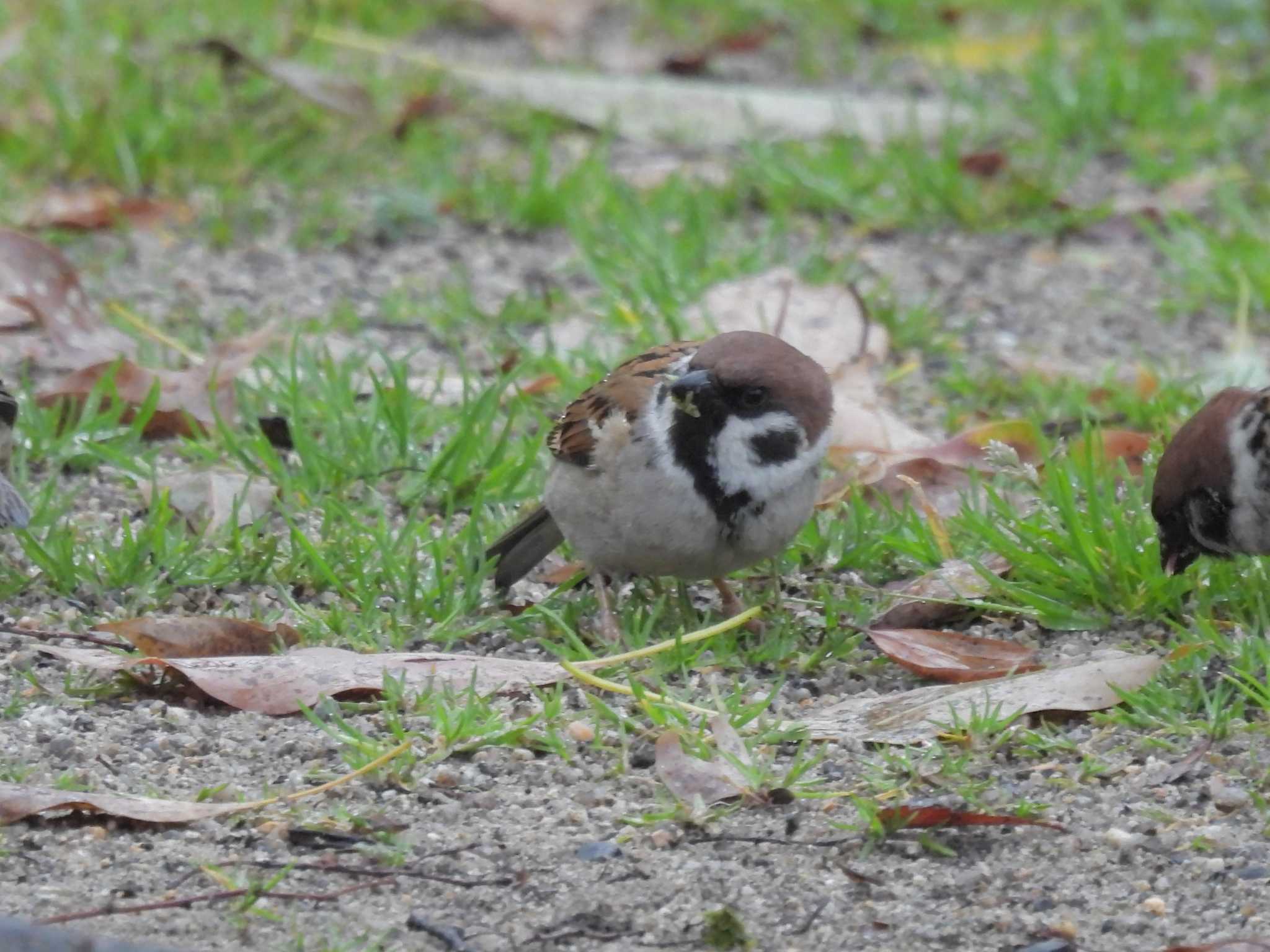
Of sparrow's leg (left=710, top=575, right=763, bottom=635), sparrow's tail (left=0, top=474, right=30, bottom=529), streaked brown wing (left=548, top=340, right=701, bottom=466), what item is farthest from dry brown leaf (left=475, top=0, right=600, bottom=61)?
sparrow's tail (left=0, top=474, right=30, bottom=529)

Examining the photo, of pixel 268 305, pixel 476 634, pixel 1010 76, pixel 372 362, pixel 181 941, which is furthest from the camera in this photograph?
pixel 1010 76

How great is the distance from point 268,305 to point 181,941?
3.31m

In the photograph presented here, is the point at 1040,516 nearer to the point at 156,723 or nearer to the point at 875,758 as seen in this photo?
the point at 875,758

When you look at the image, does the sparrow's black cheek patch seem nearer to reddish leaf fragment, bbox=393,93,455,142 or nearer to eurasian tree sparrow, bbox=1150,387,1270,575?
eurasian tree sparrow, bbox=1150,387,1270,575

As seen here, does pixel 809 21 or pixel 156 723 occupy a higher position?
pixel 809 21

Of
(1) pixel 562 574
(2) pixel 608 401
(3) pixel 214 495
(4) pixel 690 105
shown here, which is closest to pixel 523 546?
(1) pixel 562 574

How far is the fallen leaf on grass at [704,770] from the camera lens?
338 centimetres

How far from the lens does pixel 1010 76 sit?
26.7 ft

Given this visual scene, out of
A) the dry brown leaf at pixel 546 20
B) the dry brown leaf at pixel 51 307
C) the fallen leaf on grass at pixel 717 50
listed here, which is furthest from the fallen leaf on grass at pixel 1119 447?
the dry brown leaf at pixel 546 20

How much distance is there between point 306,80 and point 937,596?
11.9 ft

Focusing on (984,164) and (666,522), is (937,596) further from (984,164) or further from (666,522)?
(984,164)

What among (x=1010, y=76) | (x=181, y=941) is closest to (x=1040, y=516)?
(x=181, y=941)

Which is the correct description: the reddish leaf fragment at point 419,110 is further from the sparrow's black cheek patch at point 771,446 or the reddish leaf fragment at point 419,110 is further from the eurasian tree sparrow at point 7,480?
the sparrow's black cheek patch at point 771,446

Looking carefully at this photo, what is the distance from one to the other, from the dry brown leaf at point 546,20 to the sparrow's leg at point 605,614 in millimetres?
4809
